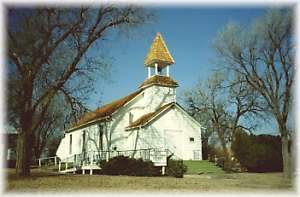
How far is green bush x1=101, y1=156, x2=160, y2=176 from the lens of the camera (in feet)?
45.9

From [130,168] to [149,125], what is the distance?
5.12 meters

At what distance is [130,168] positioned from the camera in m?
14.0

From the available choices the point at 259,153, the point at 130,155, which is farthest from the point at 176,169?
the point at 130,155

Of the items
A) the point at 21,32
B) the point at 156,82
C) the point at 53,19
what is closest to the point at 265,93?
the point at 156,82

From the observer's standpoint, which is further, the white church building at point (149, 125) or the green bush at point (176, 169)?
the white church building at point (149, 125)

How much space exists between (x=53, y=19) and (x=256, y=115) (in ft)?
39.2

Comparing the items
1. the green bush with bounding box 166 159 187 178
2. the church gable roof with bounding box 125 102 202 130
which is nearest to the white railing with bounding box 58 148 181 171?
the green bush with bounding box 166 159 187 178

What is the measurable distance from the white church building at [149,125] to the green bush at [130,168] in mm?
3117

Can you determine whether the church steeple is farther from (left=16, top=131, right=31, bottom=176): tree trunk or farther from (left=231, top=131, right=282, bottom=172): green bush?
(left=16, top=131, right=31, bottom=176): tree trunk

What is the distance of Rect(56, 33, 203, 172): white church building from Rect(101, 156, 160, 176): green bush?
312 centimetres

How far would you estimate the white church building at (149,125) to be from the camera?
18.8m

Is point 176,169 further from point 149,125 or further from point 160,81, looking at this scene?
point 160,81

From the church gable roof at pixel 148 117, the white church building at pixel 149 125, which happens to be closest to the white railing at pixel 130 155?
the white church building at pixel 149 125

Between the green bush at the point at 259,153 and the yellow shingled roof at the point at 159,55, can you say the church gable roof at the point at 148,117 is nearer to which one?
the yellow shingled roof at the point at 159,55
